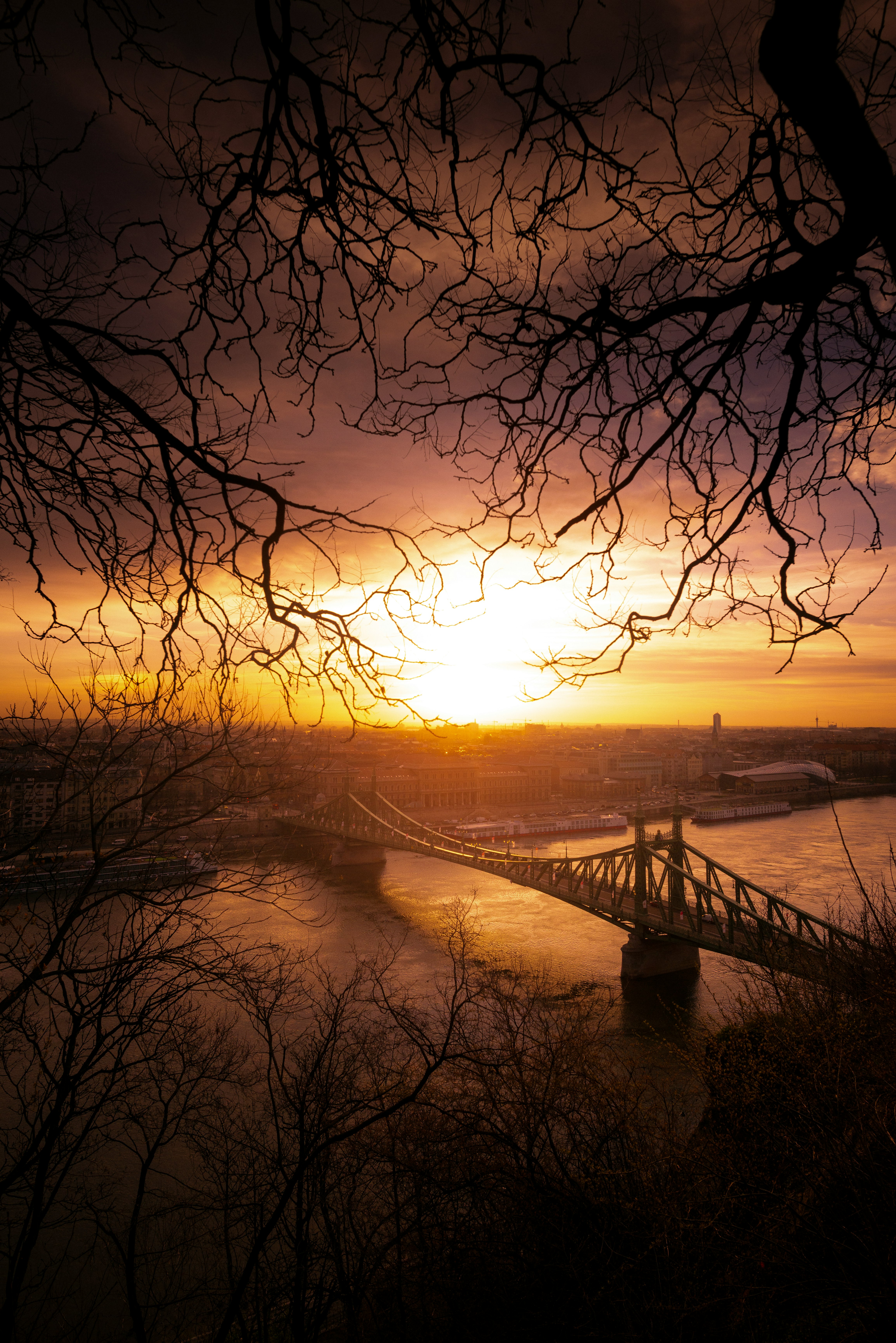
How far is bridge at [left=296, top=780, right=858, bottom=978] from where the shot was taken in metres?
13.2

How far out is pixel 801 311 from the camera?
1.19 m

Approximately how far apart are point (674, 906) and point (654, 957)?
1.75 meters

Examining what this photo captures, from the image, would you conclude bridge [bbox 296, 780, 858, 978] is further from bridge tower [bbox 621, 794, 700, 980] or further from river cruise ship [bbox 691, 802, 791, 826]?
river cruise ship [bbox 691, 802, 791, 826]

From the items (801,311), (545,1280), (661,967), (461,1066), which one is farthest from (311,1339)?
(661,967)

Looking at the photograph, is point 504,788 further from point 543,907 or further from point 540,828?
point 543,907

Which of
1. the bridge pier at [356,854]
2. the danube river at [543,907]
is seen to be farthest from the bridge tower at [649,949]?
the bridge pier at [356,854]

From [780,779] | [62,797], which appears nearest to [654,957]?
[62,797]

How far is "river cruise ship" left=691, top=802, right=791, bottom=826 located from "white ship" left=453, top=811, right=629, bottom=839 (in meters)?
5.29

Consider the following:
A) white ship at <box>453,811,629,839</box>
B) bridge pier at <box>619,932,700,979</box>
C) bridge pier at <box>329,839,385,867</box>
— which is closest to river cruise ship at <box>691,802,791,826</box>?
white ship at <box>453,811,629,839</box>

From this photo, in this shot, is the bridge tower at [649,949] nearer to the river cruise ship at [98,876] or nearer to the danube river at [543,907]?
the danube river at [543,907]

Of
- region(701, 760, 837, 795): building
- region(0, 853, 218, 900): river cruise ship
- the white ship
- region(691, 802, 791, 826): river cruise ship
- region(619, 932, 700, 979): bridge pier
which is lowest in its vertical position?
the white ship

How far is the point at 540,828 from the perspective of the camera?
39031mm

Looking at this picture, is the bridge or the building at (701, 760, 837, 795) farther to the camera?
the building at (701, 760, 837, 795)

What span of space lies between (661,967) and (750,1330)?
44.9 ft
